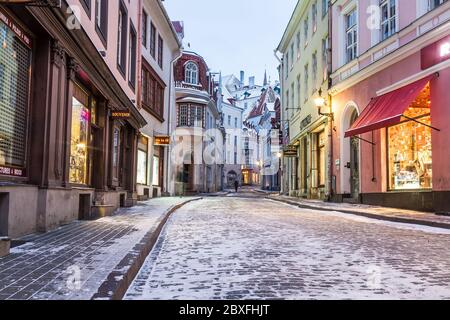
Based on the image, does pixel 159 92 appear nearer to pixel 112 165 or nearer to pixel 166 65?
pixel 166 65

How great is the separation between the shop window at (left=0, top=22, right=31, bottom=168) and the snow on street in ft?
8.49

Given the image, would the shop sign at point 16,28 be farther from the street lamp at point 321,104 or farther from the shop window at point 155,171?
the shop window at point 155,171

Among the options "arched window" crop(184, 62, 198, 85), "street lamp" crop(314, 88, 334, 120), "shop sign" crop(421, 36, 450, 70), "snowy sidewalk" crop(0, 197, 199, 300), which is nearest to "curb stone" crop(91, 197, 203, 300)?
"snowy sidewalk" crop(0, 197, 199, 300)

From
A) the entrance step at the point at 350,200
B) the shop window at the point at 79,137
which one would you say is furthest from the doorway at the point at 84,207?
the entrance step at the point at 350,200

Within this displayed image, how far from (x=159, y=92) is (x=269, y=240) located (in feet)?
60.8

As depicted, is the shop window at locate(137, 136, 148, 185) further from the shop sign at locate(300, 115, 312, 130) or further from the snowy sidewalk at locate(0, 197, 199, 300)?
the snowy sidewalk at locate(0, 197, 199, 300)

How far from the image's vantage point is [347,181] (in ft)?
66.3

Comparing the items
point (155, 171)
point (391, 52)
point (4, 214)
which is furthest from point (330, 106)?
point (4, 214)

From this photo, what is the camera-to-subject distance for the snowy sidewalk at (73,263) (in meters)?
3.94

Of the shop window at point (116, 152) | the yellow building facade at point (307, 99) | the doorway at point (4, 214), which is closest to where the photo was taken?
the doorway at point (4, 214)

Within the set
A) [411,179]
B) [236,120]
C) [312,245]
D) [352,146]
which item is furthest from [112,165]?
[236,120]

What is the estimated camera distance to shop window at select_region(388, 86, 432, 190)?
13867 mm

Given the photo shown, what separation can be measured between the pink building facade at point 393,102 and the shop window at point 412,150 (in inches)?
1.1

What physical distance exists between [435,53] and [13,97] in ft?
34.3
